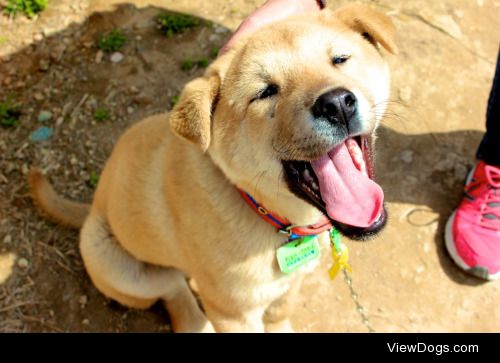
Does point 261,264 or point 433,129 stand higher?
point 261,264

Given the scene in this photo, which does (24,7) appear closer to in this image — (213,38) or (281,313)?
(213,38)

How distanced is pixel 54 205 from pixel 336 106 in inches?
84.3

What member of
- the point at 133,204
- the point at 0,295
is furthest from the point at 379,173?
the point at 0,295

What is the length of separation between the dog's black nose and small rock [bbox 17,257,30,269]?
245cm

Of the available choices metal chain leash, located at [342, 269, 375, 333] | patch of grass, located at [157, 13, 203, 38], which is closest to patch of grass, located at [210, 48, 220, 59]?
patch of grass, located at [157, 13, 203, 38]

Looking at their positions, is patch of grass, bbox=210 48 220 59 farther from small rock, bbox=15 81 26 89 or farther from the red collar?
the red collar

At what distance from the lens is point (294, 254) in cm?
256

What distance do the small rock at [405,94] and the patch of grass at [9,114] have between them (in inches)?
114

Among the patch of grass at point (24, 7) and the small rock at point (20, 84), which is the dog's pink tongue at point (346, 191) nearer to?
the small rock at point (20, 84)

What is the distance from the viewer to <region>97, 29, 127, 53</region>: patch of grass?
4.28m

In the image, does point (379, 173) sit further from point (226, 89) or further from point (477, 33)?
point (226, 89)

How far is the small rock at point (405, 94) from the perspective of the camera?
13.2ft

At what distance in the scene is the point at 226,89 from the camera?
7.61 feet

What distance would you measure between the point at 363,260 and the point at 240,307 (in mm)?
1153
